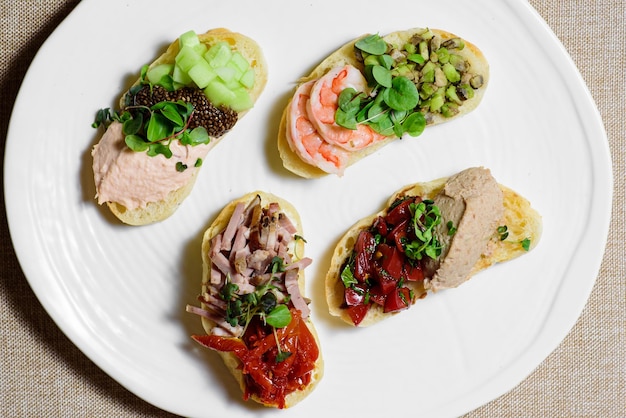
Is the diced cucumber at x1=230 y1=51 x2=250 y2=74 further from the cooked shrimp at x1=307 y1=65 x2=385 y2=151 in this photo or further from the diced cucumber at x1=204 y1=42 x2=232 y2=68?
the cooked shrimp at x1=307 y1=65 x2=385 y2=151

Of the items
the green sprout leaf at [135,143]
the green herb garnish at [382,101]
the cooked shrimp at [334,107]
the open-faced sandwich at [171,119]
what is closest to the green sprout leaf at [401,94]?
the green herb garnish at [382,101]

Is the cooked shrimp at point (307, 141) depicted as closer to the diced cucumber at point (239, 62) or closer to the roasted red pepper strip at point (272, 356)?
the diced cucumber at point (239, 62)

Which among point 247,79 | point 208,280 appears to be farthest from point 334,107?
point 208,280

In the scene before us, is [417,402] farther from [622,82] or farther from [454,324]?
[622,82]

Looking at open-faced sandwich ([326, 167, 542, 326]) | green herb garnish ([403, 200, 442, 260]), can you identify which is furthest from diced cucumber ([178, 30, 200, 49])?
green herb garnish ([403, 200, 442, 260])

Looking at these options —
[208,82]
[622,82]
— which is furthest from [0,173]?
[622,82]

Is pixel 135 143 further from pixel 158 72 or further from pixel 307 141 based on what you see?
pixel 307 141
